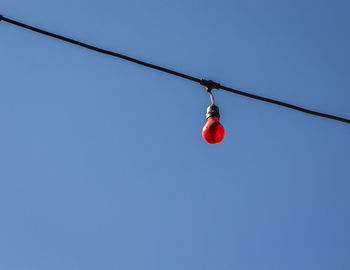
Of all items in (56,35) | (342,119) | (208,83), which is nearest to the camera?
(56,35)

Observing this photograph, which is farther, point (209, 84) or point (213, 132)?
point (209, 84)

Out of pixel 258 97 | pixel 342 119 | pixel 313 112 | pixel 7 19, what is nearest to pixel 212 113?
pixel 258 97

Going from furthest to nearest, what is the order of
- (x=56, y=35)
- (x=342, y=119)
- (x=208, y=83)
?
(x=208, y=83) < (x=342, y=119) < (x=56, y=35)

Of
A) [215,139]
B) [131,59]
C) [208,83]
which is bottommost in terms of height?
[215,139]

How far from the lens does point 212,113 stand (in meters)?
4.09

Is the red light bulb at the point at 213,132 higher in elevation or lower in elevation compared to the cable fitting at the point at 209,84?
lower

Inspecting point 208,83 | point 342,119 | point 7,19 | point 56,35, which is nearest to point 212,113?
point 208,83

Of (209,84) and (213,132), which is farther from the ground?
(209,84)

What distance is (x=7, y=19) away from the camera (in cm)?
357

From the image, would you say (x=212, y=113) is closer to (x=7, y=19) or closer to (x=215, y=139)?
(x=215, y=139)

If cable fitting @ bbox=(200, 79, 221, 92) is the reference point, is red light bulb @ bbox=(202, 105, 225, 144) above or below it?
below

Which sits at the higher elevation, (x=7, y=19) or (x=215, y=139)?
(x=7, y=19)

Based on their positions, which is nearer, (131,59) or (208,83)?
(131,59)

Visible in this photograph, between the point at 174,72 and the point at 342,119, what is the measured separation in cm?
182
